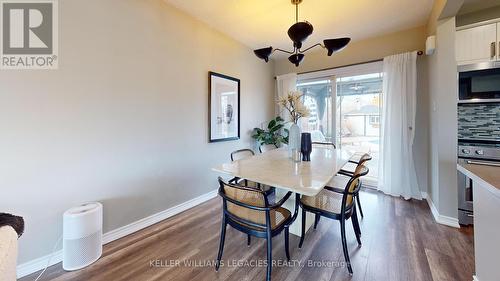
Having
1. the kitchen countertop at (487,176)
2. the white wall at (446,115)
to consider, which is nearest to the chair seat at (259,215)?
the kitchen countertop at (487,176)

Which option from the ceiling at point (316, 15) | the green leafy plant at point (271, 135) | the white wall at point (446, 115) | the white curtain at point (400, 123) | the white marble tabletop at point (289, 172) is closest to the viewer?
the white marble tabletop at point (289, 172)

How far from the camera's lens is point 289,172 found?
1.68 m

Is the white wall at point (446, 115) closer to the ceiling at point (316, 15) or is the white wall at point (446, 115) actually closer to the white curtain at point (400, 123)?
the ceiling at point (316, 15)

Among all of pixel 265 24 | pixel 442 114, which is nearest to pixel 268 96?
pixel 265 24

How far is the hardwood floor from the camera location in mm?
1589

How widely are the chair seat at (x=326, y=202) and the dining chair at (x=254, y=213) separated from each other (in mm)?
298

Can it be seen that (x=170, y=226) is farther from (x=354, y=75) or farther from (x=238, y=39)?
(x=354, y=75)

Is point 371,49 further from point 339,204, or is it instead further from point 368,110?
point 339,204

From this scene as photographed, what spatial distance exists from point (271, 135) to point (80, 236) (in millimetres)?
3214

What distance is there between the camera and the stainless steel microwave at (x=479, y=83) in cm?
215

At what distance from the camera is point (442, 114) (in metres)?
2.30

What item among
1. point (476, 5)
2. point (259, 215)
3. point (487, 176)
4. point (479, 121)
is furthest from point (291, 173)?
point (476, 5)

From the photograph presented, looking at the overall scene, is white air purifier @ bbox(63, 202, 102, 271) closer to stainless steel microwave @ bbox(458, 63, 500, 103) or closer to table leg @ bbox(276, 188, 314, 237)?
table leg @ bbox(276, 188, 314, 237)

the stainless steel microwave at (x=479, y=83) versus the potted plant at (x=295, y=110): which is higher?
the stainless steel microwave at (x=479, y=83)
